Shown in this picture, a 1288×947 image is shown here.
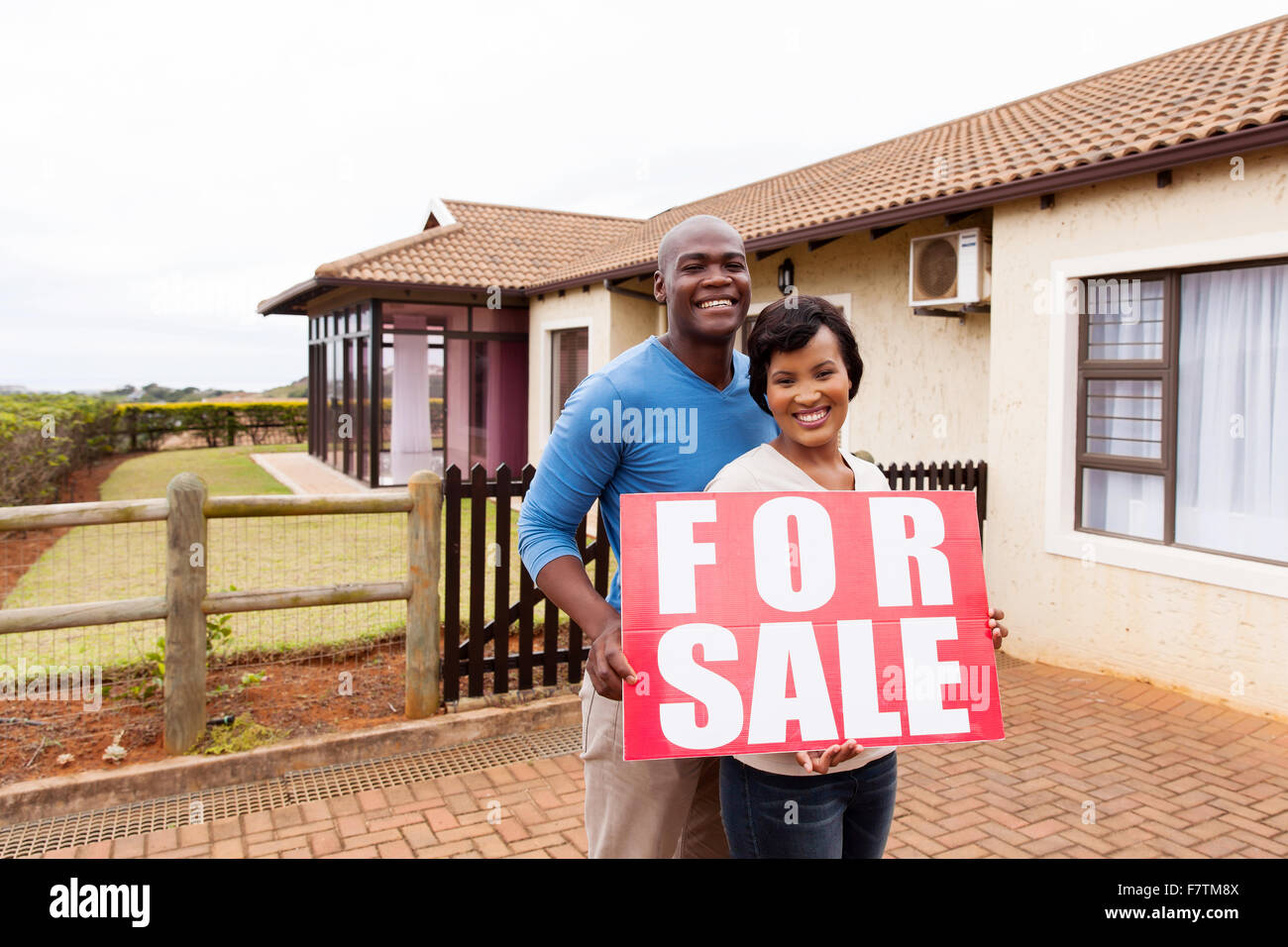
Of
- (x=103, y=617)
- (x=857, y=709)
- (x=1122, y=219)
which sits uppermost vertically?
(x=1122, y=219)

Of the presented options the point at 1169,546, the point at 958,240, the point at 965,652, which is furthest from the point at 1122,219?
the point at 965,652

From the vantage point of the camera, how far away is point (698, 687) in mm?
1979

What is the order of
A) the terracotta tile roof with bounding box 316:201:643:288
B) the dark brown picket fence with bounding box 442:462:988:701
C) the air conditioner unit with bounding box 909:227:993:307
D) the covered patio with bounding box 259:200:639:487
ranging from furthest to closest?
the covered patio with bounding box 259:200:639:487, the terracotta tile roof with bounding box 316:201:643:288, the air conditioner unit with bounding box 909:227:993:307, the dark brown picket fence with bounding box 442:462:988:701

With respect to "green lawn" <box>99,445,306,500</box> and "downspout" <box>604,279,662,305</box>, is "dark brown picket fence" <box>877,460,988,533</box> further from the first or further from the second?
"green lawn" <box>99,445,306,500</box>

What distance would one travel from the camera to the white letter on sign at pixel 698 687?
6.39ft

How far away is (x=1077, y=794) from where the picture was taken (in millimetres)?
4258

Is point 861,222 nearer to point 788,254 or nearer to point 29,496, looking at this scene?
point 788,254

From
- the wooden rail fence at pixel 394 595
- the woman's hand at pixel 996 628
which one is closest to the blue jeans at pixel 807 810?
the woman's hand at pixel 996 628

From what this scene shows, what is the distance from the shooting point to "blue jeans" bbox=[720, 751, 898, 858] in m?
1.90

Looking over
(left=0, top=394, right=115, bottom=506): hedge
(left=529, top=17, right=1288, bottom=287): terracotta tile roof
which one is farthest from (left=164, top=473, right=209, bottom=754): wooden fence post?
(left=0, top=394, right=115, bottom=506): hedge

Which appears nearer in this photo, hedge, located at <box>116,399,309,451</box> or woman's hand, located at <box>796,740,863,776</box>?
woman's hand, located at <box>796,740,863,776</box>

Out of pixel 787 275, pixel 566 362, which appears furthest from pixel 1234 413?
pixel 566 362

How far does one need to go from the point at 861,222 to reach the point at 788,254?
7.14 ft

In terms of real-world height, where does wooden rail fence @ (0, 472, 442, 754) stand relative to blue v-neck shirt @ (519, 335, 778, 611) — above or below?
below
